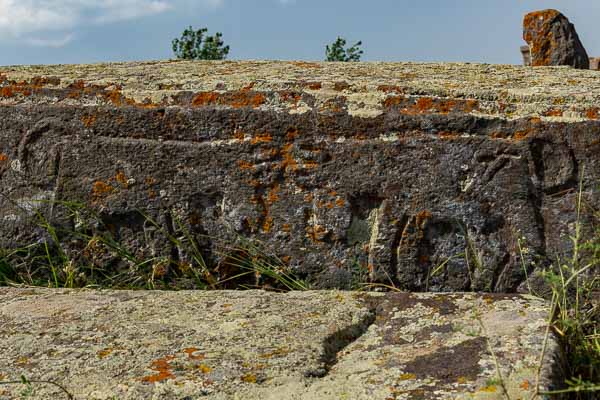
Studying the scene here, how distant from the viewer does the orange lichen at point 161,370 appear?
7.17ft

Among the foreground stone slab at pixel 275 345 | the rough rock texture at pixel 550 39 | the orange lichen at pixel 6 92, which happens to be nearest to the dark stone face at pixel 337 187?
the orange lichen at pixel 6 92

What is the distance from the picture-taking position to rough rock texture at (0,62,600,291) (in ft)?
10.3

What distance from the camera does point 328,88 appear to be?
3389 mm

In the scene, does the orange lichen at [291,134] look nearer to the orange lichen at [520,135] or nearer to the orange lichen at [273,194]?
the orange lichen at [273,194]

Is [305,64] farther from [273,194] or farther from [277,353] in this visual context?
[277,353]

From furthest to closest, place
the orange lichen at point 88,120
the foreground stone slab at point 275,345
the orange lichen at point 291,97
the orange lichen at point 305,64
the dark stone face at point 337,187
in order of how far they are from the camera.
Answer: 1. the orange lichen at point 305,64
2. the orange lichen at point 88,120
3. the orange lichen at point 291,97
4. the dark stone face at point 337,187
5. the foreground stone slab at point 275,345

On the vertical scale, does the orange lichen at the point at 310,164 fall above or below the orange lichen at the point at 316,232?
above

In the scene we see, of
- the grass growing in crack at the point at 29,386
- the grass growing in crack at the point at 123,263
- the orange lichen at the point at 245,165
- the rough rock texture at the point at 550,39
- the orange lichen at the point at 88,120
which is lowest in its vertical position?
the grass growing in crack at the point at 29,386

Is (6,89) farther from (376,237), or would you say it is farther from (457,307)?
(457,307)

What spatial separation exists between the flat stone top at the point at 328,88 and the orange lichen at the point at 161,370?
51.9 inches

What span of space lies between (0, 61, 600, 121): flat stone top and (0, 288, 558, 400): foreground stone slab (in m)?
0.85

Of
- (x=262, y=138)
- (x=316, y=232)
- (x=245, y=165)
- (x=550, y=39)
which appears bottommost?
(x=316, y=232)

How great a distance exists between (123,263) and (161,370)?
123 centimetres

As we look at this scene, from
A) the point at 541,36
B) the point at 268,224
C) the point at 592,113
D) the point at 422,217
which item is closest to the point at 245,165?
the point at 268,224
